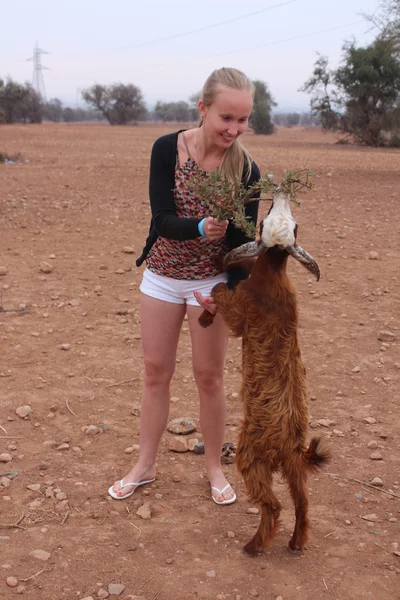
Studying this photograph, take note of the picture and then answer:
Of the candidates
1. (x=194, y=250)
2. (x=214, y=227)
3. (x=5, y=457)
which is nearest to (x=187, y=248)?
(x=194, y=250)

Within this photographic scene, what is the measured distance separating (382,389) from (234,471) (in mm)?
1489

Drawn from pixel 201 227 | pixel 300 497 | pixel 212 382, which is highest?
pixel 201 227

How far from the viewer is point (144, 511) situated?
10.5 ft

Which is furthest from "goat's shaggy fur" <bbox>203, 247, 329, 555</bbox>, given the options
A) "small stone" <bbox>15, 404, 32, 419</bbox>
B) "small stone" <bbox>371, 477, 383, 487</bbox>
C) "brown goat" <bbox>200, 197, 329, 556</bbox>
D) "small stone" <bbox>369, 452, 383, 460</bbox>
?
"small stone" <bbox>15, 404, 32, 419</bbox>

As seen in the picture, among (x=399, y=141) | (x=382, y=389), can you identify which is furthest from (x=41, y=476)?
(x=399, y=141)

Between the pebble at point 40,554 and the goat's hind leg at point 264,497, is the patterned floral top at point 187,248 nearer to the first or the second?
the goat's hind leg at point 264,497

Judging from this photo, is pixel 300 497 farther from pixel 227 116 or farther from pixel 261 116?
pixel 261 116

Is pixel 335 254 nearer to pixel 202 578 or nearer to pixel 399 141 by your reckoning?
pixel 202 578

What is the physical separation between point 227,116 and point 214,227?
528 millimetres

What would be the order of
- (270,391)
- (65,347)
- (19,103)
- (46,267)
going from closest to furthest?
(270,391), (65,347), (46,267), (19,103)

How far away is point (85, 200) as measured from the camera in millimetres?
10562

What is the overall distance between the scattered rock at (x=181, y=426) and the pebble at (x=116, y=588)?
140cm

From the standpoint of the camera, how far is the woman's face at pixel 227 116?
8.84 feet

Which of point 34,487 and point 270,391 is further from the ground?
point 270,391
